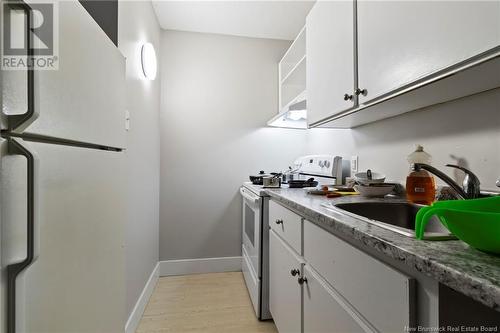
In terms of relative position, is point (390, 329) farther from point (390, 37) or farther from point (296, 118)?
point (296, 118)

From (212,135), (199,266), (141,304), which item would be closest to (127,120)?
(212,135)

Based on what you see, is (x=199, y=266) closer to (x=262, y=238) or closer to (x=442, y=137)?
(x=262, y=238)

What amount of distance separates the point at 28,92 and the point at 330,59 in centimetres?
135

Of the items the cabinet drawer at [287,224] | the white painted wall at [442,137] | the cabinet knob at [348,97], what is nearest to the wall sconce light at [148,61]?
the cabinet drawer at [287,224]

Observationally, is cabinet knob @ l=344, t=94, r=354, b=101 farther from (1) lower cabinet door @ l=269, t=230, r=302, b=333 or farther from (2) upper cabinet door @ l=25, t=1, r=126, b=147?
(2) upper cabinet door @ l=25, t=1, r=126, b=147

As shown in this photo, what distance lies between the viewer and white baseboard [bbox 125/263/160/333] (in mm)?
1575

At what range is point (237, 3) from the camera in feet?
7.01

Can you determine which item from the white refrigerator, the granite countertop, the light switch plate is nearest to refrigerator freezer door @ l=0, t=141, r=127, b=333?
the white refrigerator

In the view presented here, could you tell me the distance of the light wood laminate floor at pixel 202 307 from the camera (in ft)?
5.57

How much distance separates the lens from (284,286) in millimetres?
1328

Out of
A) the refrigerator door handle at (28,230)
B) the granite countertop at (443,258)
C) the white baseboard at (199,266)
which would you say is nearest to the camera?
the granite countertop at (443,258)

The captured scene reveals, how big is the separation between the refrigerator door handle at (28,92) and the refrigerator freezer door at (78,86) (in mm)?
10

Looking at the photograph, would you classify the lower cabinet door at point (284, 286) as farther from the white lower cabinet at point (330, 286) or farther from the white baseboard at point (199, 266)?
the white baseboard at point (199, 266)

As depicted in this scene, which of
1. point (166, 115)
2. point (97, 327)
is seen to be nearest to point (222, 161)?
point (166, 115)
